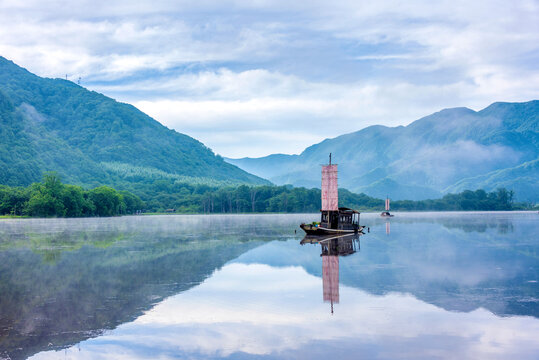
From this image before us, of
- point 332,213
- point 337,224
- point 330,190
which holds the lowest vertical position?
point 337,224

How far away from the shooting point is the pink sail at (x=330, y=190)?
83.4 m

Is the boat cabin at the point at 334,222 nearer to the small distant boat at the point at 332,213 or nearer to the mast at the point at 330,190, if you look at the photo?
the small distant boat at the point at 332,213

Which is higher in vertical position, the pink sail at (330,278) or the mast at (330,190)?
the mast at (330,190)

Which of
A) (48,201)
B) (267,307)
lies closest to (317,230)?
(267,307)

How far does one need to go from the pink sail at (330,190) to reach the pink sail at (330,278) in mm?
39485

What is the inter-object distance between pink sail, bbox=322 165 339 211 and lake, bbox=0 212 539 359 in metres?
41.8

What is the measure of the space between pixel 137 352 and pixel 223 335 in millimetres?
3090

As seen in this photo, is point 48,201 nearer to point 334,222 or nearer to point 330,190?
point 330,190

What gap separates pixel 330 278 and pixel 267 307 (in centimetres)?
925

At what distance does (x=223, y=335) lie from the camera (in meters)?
18.1

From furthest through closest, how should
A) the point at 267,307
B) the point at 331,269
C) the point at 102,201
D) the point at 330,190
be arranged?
1. the point at 102,201
2. the point at 330,190
3. the point at 331,269
4. the point at 267,307

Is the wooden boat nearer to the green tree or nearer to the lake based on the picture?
the lake

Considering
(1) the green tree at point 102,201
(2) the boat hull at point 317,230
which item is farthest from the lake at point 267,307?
(1) the green tree at point 102,201

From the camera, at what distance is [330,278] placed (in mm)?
31359
